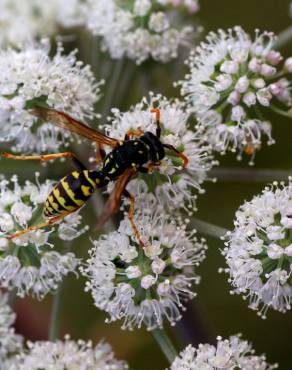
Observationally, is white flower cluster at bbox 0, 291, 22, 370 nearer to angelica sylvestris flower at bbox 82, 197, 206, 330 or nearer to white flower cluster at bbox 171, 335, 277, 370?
angelica sylvestris flower at bbox 82, 197, 206, 330

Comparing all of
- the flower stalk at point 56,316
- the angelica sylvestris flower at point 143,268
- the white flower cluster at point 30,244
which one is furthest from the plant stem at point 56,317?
the angelica sylvestris flower at point 143,268

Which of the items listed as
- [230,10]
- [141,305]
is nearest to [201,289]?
[141,305]

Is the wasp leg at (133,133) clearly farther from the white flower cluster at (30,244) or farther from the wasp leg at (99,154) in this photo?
the white flower cluster at (30,244)

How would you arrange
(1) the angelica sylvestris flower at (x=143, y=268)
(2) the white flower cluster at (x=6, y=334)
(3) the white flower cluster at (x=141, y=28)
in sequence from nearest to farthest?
1. (1) the angelica sylvestris flower at (x=143, y=268)
2. (2) the white flower cluster at (x=6, y=334)
3. (3) the white flower cluster at (x=141, y=28)

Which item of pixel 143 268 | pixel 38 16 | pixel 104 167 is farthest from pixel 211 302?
pixel 38 16

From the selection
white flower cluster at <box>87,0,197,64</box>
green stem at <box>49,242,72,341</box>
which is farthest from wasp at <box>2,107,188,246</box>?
white flower cluster at <box>87,0,197,64</box>

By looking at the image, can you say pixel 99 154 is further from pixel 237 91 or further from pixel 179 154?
pixel 237 91

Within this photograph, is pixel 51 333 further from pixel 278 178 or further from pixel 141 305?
pixel 278 178
